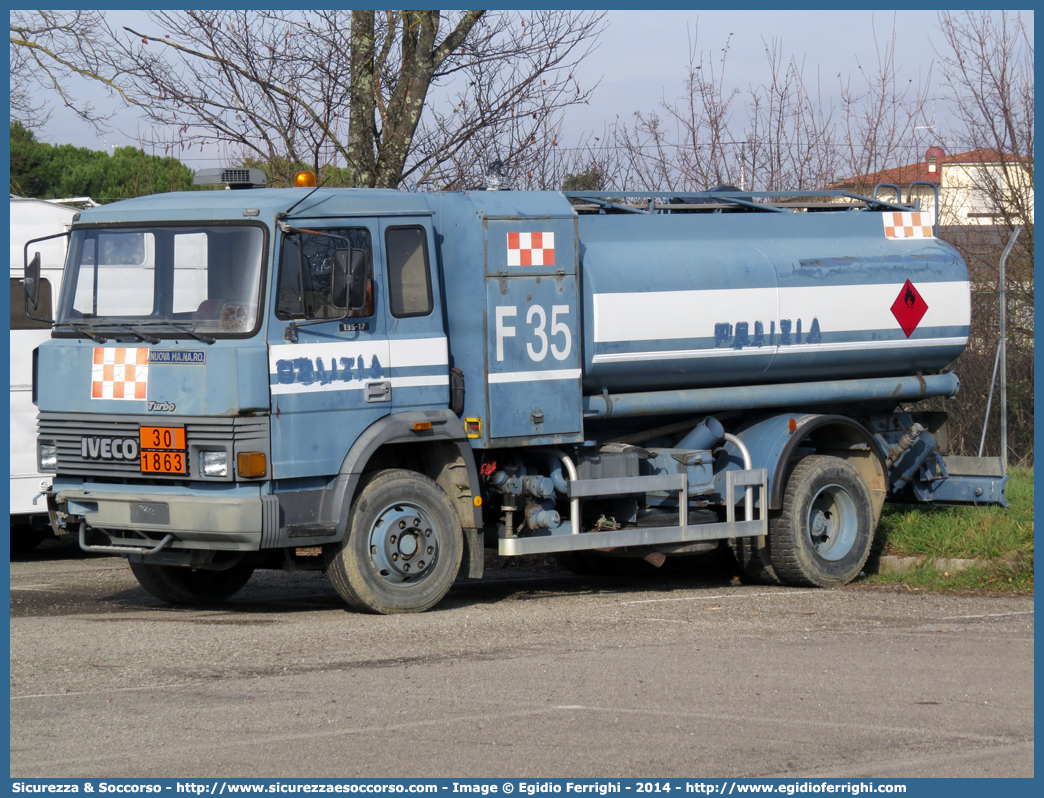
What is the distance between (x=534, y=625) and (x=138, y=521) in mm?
2755

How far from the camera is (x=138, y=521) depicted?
9219mm

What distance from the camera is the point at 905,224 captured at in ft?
41.2

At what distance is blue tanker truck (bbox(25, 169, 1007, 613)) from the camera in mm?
9164

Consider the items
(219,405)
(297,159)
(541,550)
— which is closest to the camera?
(219,405)

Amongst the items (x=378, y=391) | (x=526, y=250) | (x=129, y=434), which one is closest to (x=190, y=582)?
(x=129, y=434)

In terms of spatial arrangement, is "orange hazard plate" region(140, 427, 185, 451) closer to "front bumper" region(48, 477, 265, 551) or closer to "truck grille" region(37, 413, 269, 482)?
"truck grille" region(37, 413, 269, 482)

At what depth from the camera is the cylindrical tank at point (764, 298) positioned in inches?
421

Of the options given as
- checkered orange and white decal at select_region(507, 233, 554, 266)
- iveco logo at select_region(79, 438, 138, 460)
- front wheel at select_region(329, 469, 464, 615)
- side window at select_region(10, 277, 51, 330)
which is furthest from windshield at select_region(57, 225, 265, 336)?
side window at select_region(10, 277, 51, 330)

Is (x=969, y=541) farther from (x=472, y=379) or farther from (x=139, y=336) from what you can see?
(x=139, y=336)

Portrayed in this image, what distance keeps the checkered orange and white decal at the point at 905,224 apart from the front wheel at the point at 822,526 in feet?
7.09

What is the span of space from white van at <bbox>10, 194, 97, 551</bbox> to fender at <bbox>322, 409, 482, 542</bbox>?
16.5 ft

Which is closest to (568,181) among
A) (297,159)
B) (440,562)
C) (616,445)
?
(297,159)

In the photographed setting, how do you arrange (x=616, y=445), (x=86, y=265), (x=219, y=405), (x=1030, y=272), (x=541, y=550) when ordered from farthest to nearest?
(x=1030, y=272)
(x=616, y=445)
(x=541, y=550)
(x=86, y=265)
(x=219, y=405)

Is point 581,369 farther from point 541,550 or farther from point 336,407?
point 336,407
